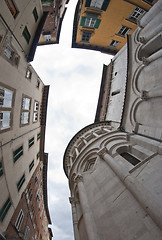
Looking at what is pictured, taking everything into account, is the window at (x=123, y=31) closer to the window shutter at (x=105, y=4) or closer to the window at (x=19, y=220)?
the window shutter at (x=105, y=4)

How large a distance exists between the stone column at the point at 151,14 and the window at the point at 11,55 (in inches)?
692

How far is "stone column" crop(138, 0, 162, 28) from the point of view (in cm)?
1347

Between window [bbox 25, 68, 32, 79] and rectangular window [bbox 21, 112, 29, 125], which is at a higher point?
window [bbox 25, 68, 32, 79]

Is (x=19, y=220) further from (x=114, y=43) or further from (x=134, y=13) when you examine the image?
(x=114, y=43)

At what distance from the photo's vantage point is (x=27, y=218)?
14.1 meters

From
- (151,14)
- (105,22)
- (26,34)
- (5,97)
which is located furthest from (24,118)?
(105,22)

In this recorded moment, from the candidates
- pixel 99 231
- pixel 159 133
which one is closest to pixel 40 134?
pixel 99 231

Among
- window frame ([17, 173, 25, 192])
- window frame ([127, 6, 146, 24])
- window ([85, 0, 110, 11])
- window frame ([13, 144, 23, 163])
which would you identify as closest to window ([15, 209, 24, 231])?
window frame ([17, 173, 25, 192])

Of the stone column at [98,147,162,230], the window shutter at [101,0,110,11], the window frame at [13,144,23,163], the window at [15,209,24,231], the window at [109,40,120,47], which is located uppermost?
the window shutter at [101,0,110,11]

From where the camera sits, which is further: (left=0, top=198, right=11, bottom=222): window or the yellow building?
the yellow building

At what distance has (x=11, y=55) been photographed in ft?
34.6

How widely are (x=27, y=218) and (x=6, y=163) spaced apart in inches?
373

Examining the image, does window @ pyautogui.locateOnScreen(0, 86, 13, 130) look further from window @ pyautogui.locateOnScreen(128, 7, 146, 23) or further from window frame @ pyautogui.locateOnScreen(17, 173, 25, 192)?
window @ pyautogui.locateOnScreen(128, 7, 146, 23)

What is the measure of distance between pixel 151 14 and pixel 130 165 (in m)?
19.0
